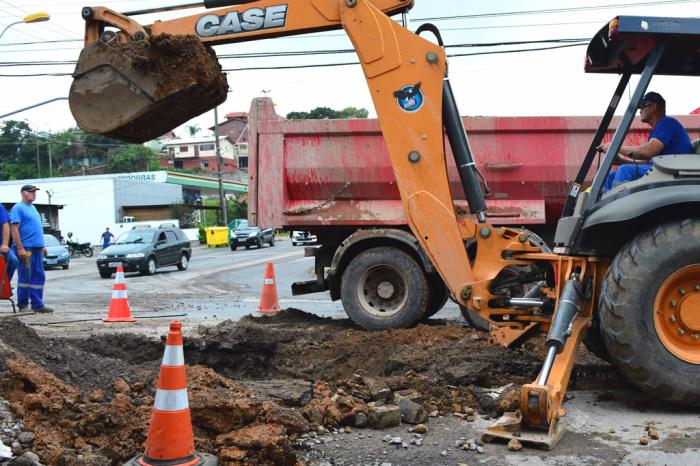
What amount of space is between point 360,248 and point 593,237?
14.6ft

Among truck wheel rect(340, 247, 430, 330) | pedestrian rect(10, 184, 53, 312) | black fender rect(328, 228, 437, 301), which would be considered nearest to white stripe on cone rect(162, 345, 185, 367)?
truck wheel rect(340, 247, 430, 330)

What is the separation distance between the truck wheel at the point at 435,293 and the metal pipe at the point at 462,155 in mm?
2839

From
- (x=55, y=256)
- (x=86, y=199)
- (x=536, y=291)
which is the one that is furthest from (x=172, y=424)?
(x=86, y=199)

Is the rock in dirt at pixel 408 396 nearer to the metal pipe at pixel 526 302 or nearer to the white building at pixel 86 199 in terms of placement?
the metal pipe at pixel 526 302

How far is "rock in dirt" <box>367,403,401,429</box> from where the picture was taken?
452 centimetres

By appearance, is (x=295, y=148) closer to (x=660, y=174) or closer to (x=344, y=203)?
(x=344, y=203)

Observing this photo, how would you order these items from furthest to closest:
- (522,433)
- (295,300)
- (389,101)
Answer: (295,300) < (389,101) < (522,433)

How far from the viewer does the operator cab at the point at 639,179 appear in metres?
4.83

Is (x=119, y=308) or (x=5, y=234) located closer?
(x=5, y=234)

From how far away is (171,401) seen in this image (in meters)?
3.65

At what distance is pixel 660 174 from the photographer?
499cm

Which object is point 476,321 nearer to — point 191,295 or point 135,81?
point 135,81

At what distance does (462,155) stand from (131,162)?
7895 centimetres

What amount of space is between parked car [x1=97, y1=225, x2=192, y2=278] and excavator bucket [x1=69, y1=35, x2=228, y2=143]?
53.5ft
